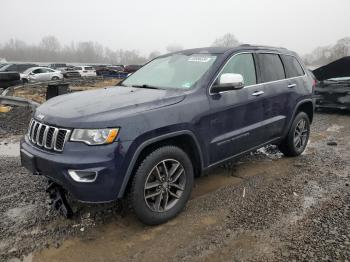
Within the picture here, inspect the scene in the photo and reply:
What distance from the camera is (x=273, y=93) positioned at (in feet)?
15.2

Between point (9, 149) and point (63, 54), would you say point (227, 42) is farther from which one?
point (63, 54)

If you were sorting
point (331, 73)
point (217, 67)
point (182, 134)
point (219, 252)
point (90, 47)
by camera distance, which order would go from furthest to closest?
point (90, 47)
point (331, 73)
point (217, 67)
point (182, 134)
point (219, 252)

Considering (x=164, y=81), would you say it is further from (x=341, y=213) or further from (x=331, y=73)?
(x=331, y=73)

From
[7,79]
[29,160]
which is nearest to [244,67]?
[29,160]

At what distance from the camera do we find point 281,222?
11.1ft

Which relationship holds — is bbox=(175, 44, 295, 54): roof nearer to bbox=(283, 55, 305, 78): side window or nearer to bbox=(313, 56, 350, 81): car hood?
bbox=(283, 55, 305, 78): side window

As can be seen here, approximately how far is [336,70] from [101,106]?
11136 millimetres

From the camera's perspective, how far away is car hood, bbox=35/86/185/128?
2936mm

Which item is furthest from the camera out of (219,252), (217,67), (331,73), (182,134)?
(331,73)

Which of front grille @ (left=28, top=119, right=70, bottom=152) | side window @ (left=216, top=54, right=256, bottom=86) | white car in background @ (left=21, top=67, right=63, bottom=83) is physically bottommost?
white car in background @ (left=21, top=67, right=63, bottom=83)

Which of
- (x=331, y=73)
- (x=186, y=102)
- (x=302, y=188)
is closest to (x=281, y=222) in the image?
(x=302, y=188)

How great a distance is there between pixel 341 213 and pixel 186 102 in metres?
2.04

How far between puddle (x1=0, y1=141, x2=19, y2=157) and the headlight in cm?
333

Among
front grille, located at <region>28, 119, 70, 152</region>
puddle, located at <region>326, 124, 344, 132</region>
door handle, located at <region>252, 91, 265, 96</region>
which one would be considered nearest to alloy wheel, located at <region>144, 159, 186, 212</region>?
front grille, located at <region>28, 119, 70, 152</region>
